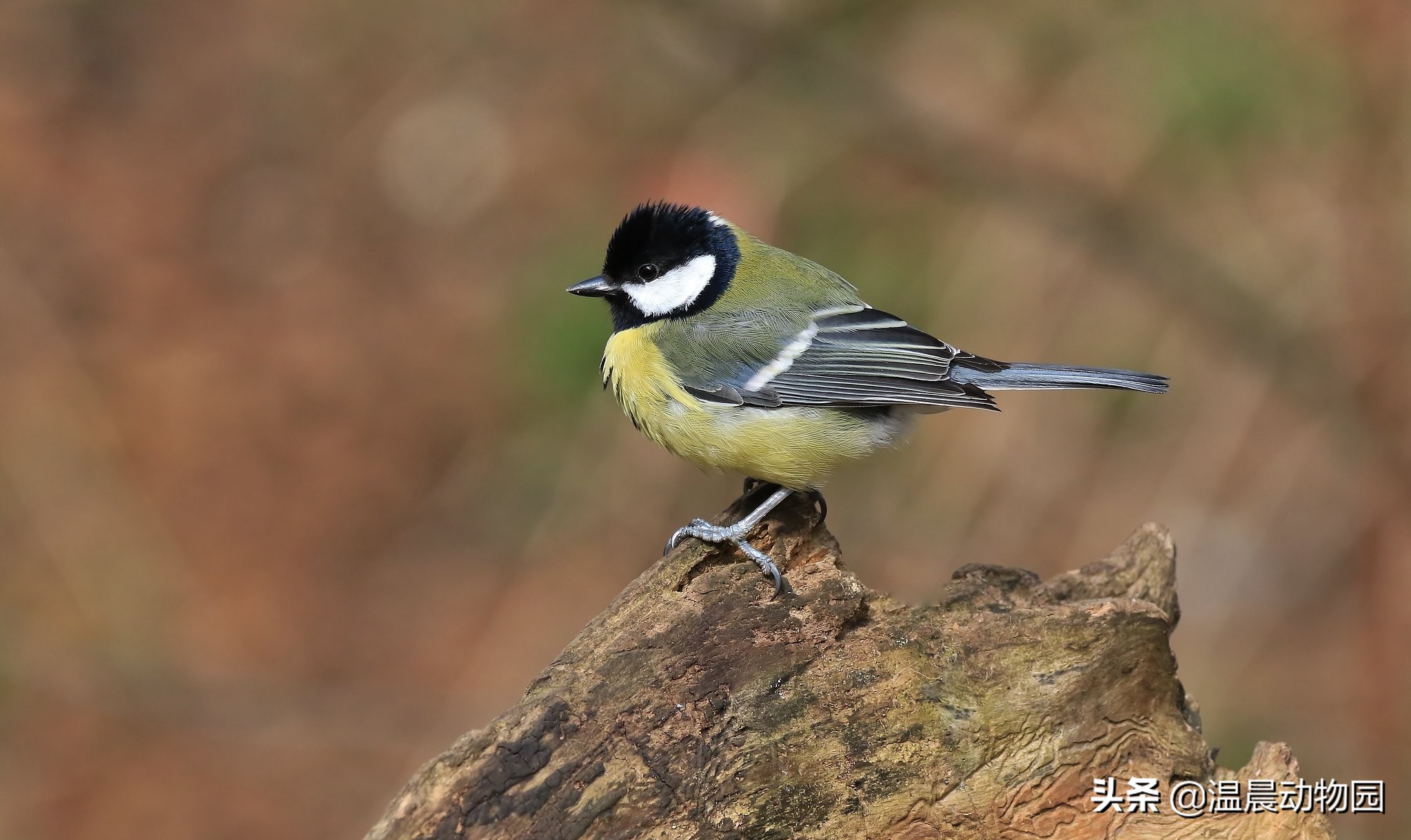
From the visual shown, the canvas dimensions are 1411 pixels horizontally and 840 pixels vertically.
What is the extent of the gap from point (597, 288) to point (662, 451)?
221 cm

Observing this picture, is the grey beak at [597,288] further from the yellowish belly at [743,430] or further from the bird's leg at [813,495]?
the bird's leg at [813,495]

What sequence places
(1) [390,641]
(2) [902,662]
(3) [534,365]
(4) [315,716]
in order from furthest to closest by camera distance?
1. (1) [390,641]
2. (4) [315,716]
3. (3) [534,365]
4. (2) [902,662]

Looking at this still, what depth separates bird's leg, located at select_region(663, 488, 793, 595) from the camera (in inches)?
109

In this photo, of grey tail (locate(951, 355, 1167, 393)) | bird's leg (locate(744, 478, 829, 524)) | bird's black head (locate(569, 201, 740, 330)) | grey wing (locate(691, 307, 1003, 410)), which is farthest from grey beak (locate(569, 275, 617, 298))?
grey tail (locate(951, 355, 1167, 393))

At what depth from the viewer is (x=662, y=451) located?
5.64m

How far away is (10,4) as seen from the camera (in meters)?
6.64

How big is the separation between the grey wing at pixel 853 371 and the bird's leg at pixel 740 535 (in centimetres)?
32

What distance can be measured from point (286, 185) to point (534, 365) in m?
2.75

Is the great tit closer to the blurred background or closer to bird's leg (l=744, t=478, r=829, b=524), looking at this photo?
bird's leg (l=744, t=478, r=829, b=524)

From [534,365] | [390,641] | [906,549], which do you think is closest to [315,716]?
[390,641]

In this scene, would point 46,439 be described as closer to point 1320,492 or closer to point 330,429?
point 330,429

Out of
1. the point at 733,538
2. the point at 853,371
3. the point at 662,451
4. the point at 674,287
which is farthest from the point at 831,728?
the point at 662,451

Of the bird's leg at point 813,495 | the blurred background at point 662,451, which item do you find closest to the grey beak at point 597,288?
the bird's leg at point 813,495

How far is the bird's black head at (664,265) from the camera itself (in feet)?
11.3
